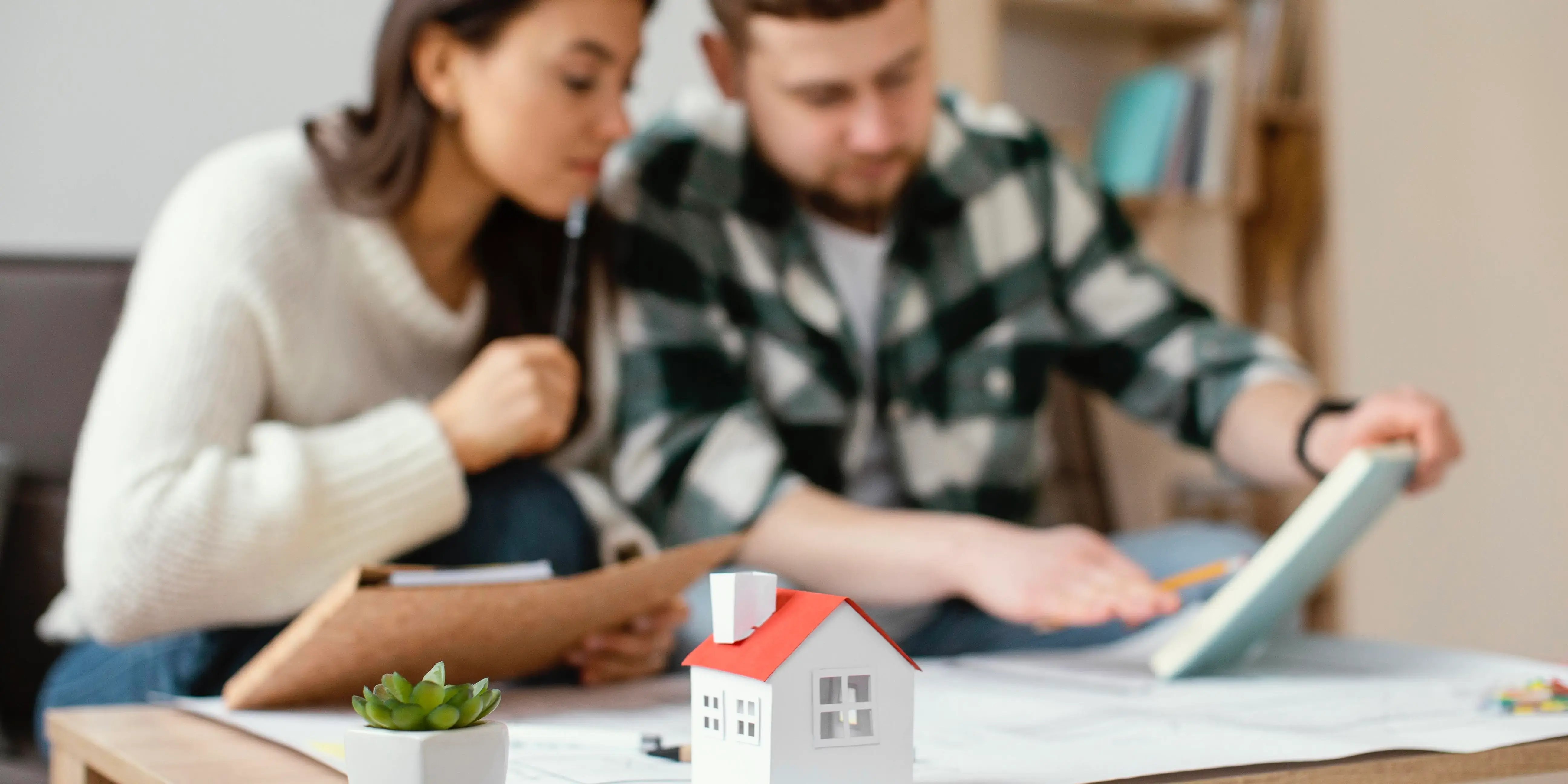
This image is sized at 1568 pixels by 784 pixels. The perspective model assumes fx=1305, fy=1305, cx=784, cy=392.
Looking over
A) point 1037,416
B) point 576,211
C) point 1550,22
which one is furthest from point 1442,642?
point 576,211

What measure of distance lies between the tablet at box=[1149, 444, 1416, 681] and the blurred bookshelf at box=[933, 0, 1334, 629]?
127cm

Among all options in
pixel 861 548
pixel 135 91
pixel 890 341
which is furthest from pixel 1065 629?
pixel 135 91

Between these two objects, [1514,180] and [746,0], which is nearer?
[746,0]

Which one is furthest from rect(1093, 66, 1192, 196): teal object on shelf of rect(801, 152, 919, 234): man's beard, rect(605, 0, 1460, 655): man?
rect(801, 152, 919, 234): man's beard

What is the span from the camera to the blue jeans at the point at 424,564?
94cm

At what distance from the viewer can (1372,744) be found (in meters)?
0.61

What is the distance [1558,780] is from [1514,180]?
6.13ft

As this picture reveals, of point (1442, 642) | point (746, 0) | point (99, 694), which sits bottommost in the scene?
point (1442, 642)

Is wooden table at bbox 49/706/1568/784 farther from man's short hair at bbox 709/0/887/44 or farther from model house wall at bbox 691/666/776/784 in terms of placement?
man's short hair at bbox 709/0/887/44

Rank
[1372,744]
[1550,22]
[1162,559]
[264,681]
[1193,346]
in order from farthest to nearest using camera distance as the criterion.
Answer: [1550,22] < [1193,346] < [1162,559] < [264,681] < [1372,744]

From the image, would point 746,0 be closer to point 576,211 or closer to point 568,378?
point 576,211

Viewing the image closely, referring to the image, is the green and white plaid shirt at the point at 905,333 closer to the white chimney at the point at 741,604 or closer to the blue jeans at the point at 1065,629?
the blue jeans at the point at 1065,629

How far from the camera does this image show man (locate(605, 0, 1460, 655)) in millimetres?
1101

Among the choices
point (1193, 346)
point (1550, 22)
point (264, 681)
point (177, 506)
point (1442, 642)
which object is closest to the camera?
point (264, 681)
